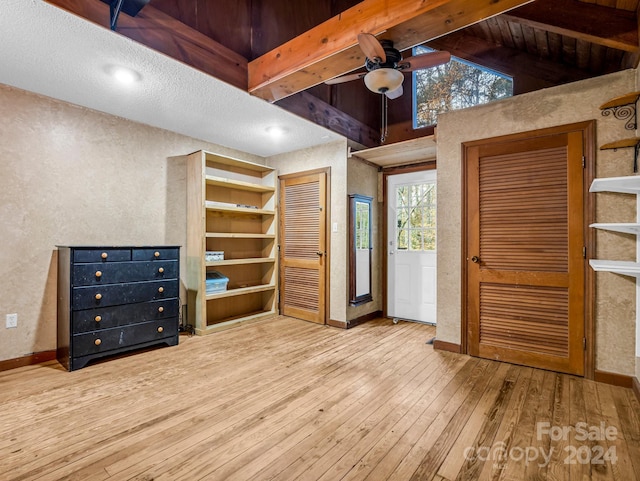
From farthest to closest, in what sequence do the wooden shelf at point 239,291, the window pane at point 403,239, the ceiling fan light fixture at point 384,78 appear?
the window pane at point 403,239 → the wooden shelf at point 239,291 → the ceiling fan light fixture at point 384,78

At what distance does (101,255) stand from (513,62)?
4.91 m

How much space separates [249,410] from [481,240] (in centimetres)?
256

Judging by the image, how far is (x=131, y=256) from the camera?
3104mm

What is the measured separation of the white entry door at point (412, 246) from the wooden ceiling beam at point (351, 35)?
227 cm

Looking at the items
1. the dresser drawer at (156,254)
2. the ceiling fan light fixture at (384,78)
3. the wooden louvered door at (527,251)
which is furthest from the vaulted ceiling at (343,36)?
the dresser drawer at (156,254)

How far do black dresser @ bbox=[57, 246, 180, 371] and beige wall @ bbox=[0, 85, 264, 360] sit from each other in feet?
0.64

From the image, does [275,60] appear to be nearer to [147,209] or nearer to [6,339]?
[147,209]

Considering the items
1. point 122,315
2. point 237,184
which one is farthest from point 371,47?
point 122,315

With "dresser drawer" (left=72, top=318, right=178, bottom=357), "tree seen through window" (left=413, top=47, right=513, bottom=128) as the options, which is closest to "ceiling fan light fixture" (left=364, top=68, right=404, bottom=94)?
A: "tree seen through window" (left=413, top=47, right=513, bottom=128)

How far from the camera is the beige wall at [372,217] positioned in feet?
14.1

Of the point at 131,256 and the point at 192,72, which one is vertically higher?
the point at 192,72

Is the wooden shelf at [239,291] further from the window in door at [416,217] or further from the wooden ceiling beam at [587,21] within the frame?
the wooden ceiling beam at [587,21]

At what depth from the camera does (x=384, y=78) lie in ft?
7.27

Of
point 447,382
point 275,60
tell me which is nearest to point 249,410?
point 447,382
